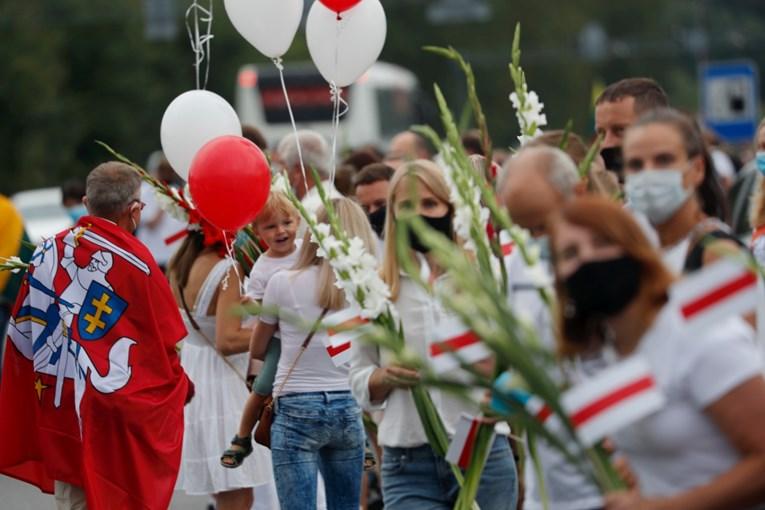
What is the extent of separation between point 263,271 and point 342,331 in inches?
130

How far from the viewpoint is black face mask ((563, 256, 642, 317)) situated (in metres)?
3.73

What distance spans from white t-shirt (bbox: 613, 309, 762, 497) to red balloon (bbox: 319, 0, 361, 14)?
395 centimetres

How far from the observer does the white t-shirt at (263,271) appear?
24.7 feet

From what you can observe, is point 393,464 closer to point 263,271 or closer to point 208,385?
point 263,271

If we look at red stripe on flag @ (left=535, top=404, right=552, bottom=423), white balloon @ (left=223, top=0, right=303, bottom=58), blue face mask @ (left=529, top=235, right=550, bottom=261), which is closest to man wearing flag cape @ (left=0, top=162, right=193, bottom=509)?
white balloon @ (left=223, top=0, right=303, bottom=58)

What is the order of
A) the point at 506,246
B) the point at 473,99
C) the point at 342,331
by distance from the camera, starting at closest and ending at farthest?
the point at 342,331
the point at 473,99
the point at 506,246

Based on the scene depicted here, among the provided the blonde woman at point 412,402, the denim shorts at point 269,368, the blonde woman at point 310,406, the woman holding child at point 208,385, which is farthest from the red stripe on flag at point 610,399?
the woman holding child at point 208,385

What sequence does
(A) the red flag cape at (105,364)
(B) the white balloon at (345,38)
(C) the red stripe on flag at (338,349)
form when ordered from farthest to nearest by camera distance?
(B) the white balloon at (345,38) → (A) the red flag cape at (105,364) → (C) the red stripe on flag at (338,349)

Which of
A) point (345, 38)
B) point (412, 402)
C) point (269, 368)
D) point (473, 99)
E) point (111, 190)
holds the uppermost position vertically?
point (345, 38)

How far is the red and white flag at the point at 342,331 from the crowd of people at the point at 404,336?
9 cm

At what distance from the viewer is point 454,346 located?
14.9 feet

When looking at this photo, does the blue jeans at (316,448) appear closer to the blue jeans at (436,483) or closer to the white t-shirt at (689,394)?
the blue jeans at (436,483)

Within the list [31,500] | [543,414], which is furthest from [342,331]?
[31,500]

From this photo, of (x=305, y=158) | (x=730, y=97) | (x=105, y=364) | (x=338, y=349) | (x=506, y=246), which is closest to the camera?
(x=506, y=246)
